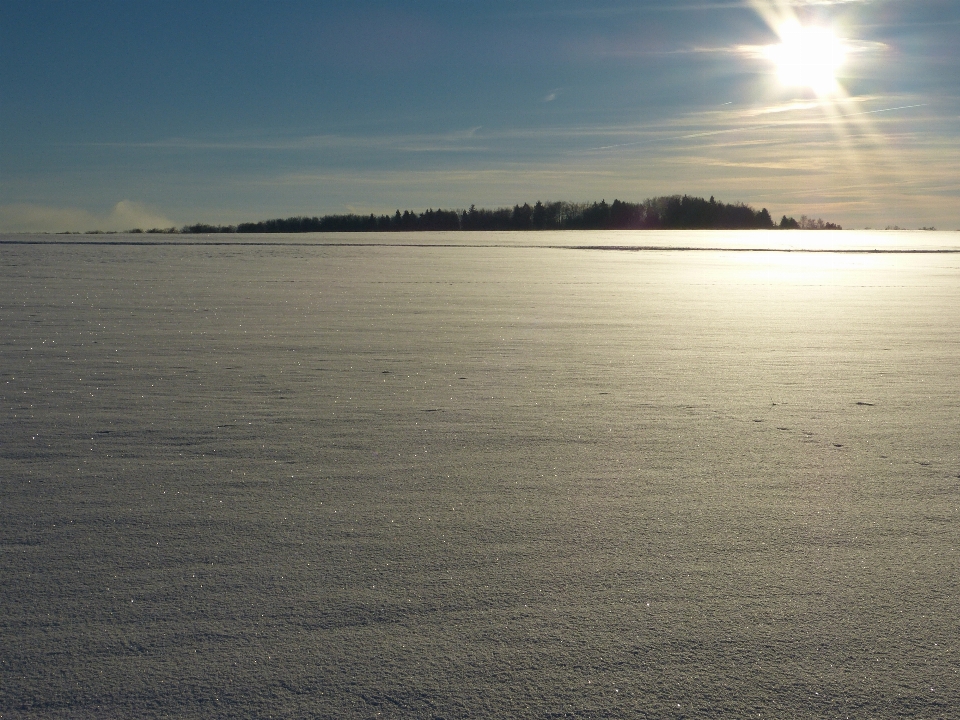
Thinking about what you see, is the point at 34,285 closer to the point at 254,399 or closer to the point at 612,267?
the point at 254,399

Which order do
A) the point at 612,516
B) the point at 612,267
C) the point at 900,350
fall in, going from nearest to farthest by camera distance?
the point at 612,516 < the point at 900,350 < the point at 612,267

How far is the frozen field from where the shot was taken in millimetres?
1686

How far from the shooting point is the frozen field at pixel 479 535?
1.69m

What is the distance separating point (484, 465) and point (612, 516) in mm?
720

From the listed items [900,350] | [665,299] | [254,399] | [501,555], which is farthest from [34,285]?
[501,555]

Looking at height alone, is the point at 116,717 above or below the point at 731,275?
below

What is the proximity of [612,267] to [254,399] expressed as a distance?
1659 cm

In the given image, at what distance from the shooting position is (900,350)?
6312 mm

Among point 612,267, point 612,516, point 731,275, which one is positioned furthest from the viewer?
point 612,267

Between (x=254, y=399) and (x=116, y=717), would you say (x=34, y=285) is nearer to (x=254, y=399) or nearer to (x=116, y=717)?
(x=254, y=399)

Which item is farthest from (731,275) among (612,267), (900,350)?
(900,350)

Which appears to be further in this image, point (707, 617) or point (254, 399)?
point (254, 399)

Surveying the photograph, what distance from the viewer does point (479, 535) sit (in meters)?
2.46

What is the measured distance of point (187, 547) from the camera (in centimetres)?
237
